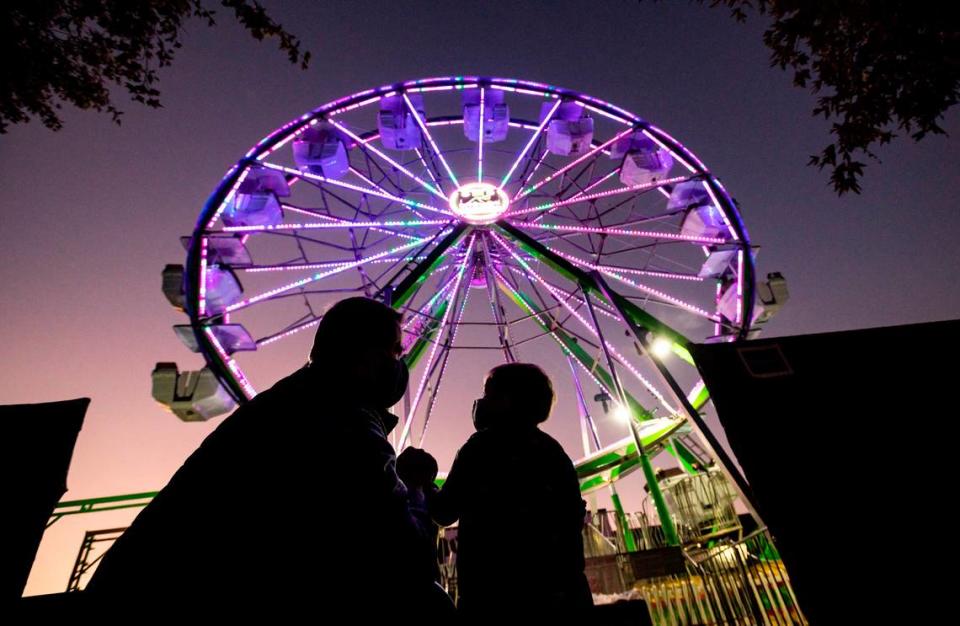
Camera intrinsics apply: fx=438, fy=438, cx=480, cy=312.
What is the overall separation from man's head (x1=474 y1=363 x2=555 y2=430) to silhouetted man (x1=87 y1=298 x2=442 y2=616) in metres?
1.02

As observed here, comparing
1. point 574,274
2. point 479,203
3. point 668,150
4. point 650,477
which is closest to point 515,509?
point 650,477

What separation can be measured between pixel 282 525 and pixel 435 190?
28.4 ft

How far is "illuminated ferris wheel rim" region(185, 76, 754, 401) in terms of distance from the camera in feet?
24.7

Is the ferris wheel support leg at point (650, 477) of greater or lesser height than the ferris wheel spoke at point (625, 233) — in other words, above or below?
below

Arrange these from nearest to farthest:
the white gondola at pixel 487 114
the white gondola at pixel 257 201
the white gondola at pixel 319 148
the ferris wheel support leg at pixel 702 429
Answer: the ferris wheel support leg at pixel 702 429 < the white gondola at pixel 257 201 < the white gondola at pixel 319 148 < the white gondola at pixel 487 114

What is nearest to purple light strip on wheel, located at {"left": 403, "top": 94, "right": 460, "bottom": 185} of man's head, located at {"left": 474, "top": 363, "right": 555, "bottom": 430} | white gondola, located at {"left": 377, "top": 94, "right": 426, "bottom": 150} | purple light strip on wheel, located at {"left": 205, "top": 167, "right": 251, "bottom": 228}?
white gondola, located at {"left": 377, "top": 94, "right": 426, "bottom": 150}

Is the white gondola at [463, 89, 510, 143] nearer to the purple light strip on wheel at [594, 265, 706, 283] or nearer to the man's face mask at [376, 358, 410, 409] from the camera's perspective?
the purple light strip on wheel at [594, 265, 706, 283]

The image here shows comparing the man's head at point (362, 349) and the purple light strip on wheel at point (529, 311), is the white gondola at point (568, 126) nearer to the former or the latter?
the purple light strip on wheel at point (529, 311)

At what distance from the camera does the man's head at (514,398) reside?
2166mm

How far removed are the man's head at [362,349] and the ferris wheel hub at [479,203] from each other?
756 centimetres

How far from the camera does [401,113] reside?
29.7ft

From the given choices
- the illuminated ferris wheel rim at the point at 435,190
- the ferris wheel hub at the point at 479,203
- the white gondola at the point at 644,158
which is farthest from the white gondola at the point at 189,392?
the white gondola at the point at 644,158

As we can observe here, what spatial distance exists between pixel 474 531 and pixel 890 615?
2105 millimetres

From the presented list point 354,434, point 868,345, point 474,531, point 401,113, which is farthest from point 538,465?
point 401,113
